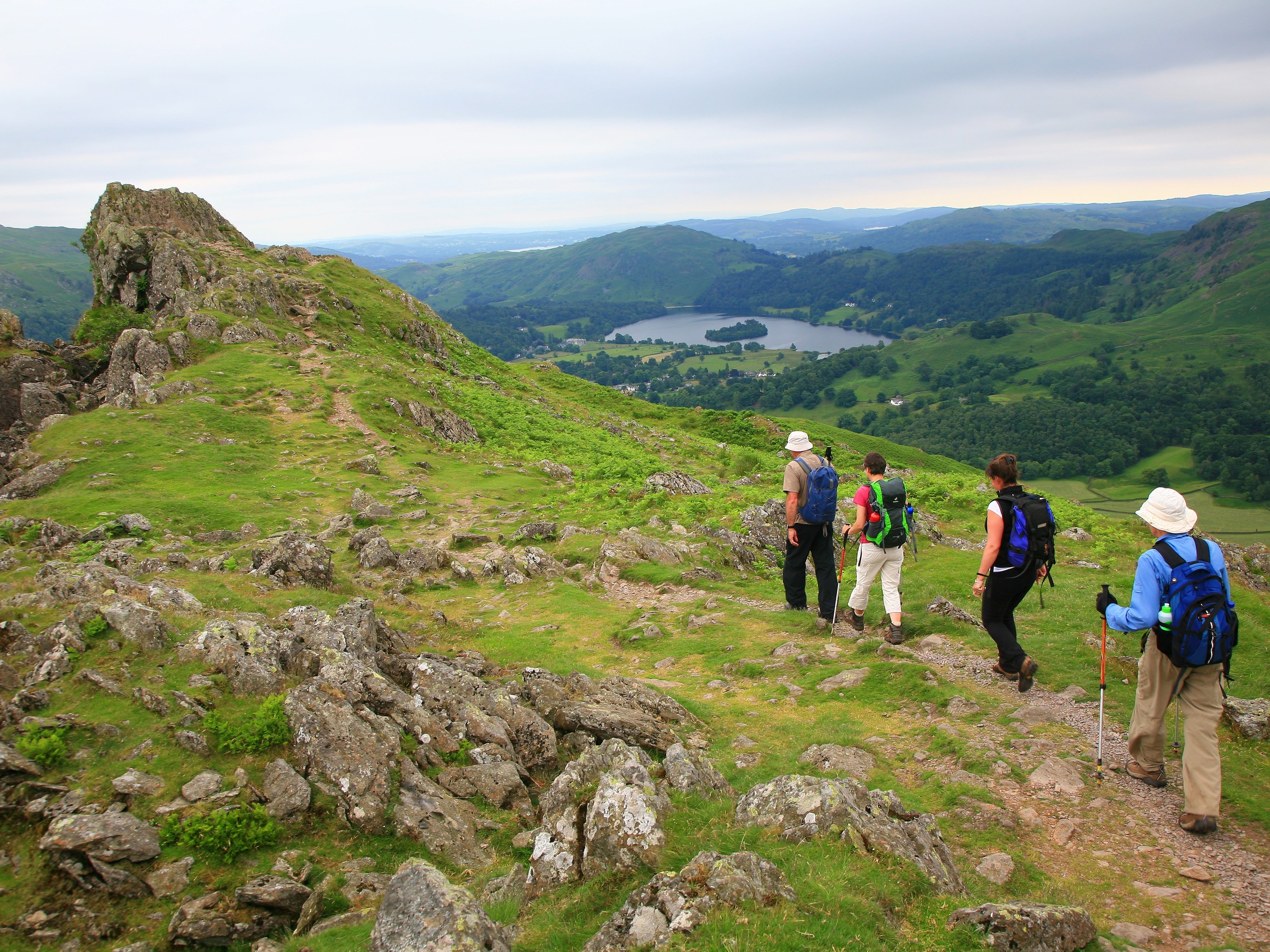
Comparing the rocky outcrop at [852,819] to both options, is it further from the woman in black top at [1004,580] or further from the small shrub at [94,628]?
the small shrub at [94,628]

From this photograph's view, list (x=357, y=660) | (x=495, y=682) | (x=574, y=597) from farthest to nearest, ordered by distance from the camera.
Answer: (x=574, y=597) → (x=495, y=682) → (x=357, y=660)

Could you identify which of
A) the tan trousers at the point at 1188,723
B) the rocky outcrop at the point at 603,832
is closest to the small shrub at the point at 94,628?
the rocky outcrop at the point at 603,832

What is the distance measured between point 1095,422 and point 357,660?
23101 centimetres

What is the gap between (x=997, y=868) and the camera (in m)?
7.32

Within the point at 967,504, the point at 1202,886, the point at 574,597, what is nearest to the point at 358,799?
the point at 1202,886

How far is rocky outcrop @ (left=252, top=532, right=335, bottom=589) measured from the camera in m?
16.8

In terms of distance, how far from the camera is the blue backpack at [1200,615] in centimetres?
761

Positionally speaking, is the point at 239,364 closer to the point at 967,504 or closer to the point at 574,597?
the point at 574,597

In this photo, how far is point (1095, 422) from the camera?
19250 centimetres

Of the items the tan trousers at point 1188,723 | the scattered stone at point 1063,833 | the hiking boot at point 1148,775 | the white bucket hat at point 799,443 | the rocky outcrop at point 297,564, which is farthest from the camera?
the rocky outcrop at point 297,564

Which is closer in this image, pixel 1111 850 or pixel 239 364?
pixel 1111 850

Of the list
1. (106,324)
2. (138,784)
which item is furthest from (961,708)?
(106,324)

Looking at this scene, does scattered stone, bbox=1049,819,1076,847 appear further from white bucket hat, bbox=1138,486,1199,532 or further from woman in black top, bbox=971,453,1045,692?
white bucket hat, bbox=1138,486,1199,532

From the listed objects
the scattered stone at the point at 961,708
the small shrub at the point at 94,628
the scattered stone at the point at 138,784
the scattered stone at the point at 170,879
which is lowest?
the scattered stone at the point at 961,708
